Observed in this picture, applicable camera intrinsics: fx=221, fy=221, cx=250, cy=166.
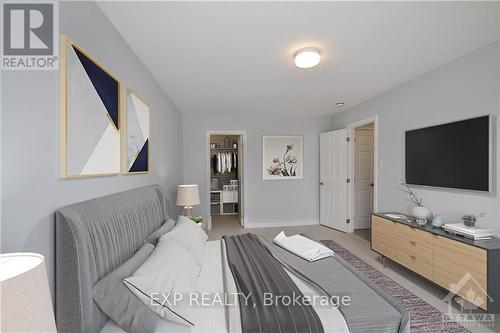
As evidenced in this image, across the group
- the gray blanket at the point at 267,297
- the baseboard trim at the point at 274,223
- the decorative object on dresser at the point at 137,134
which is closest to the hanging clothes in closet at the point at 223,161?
the baseboard trim at the point at 274,223

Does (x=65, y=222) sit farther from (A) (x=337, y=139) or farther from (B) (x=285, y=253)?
(A) (x=337, y=139)

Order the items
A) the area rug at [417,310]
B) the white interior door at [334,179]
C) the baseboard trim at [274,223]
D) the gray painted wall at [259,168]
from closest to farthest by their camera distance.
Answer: the area rug at [417,310]
the white interior door at [334,179]
the gray painted wall at [259,168]
the baseboard trim at [274,223]

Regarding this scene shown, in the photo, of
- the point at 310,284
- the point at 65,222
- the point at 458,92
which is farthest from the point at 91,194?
the point at 458,92

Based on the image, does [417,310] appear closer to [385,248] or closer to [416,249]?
[416,249]

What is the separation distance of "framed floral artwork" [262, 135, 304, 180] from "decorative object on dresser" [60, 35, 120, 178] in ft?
11.7

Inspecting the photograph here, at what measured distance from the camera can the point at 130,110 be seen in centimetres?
196

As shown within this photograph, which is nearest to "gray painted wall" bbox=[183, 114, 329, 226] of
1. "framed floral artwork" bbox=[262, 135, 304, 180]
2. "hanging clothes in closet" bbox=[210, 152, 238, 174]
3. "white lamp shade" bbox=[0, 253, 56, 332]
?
"framed floral artwork" bbox=[262, 135, 304, 180]

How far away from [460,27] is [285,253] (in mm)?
2486

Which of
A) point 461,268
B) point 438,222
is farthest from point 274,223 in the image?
point 461,268

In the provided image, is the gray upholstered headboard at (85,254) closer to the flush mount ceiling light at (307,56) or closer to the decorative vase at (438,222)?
the flush mount ceiling light at (307,56)

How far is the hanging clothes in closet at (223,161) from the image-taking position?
226 inches

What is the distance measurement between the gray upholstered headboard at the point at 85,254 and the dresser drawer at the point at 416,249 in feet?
9.41

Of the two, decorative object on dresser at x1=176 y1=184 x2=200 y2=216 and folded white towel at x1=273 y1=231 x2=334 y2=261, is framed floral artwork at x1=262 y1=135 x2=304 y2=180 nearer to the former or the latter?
decorative object on dresser at x1=176 y1=184 x2=200 y2=216

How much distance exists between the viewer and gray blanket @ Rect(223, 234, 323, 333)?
3.59 ft
